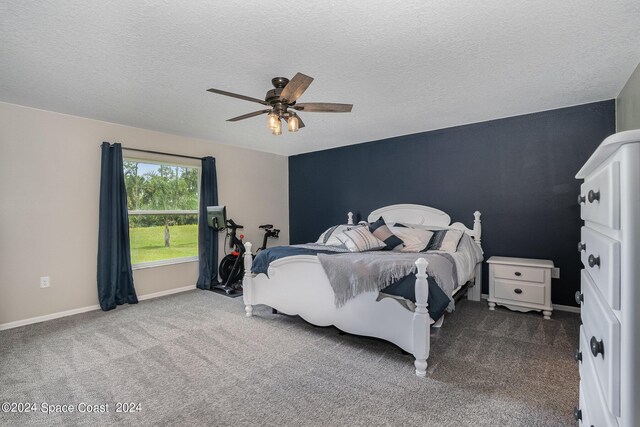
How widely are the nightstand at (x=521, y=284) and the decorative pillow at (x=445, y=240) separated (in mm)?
494

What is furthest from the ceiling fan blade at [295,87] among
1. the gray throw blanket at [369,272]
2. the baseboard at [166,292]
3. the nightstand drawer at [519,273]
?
the baseboard at [166,292]

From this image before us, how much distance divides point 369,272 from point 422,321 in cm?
56

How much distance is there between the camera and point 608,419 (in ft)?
2.67

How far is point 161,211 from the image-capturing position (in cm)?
457

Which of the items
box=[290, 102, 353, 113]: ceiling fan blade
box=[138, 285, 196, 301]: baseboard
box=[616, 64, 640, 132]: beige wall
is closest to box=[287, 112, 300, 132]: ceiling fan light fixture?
box=[290, 102, 353, 113]: ceiling fan blade

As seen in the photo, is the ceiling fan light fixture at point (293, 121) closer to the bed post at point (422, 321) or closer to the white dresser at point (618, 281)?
the bed post at point (422, 321)

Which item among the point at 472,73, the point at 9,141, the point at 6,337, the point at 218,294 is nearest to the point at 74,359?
the point at 6,337

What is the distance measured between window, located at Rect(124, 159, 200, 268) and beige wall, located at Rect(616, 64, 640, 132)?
5296 millimetres

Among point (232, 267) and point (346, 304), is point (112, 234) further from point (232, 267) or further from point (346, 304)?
point (346, 304)

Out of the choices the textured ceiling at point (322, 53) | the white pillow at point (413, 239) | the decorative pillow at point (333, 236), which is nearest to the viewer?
the textured ceiling at point (322, 53)

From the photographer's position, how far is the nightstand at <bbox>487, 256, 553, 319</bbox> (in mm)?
3365

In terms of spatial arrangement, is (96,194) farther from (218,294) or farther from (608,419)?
(608,419)

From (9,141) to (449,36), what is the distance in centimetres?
440

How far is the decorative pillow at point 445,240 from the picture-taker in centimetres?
364
